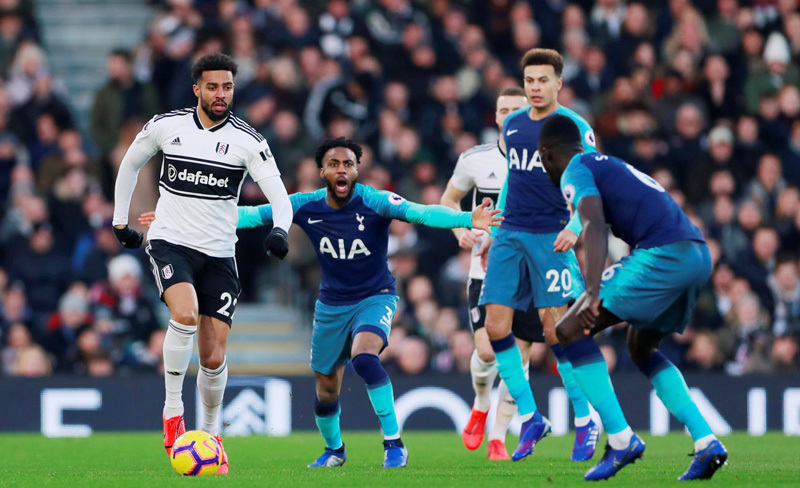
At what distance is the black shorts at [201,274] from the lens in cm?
837

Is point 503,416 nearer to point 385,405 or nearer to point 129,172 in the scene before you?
point 385,405

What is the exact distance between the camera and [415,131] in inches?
608

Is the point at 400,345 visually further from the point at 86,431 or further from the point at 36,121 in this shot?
the point at 36,121

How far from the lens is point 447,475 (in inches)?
299

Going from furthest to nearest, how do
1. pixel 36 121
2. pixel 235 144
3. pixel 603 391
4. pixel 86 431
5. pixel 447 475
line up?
pixel 36 121
pixel 86 431
pixel 235 144
pixel 447 475
pixel 603 391

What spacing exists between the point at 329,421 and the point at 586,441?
1.79 meters

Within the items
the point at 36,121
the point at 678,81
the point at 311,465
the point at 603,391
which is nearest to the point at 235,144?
the point at 311,465

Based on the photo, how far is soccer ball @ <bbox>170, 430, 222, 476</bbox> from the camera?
7.66m

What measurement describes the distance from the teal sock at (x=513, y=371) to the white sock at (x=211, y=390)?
6.27 ft

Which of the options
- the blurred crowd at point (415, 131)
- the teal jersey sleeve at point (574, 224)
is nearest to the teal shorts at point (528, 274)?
the teal jersey sleeve at point (574, 224)

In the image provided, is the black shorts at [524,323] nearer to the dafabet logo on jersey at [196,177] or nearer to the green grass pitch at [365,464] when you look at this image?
the green grass pitch at [365,464]

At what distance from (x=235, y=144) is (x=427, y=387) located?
18.4 ft

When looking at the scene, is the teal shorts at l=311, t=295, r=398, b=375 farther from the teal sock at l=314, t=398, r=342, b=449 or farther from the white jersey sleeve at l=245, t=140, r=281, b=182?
the white jersey sleeve at l=245, t=140, r=281, b=182

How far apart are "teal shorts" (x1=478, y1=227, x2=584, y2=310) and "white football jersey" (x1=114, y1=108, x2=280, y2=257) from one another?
1696 mm
